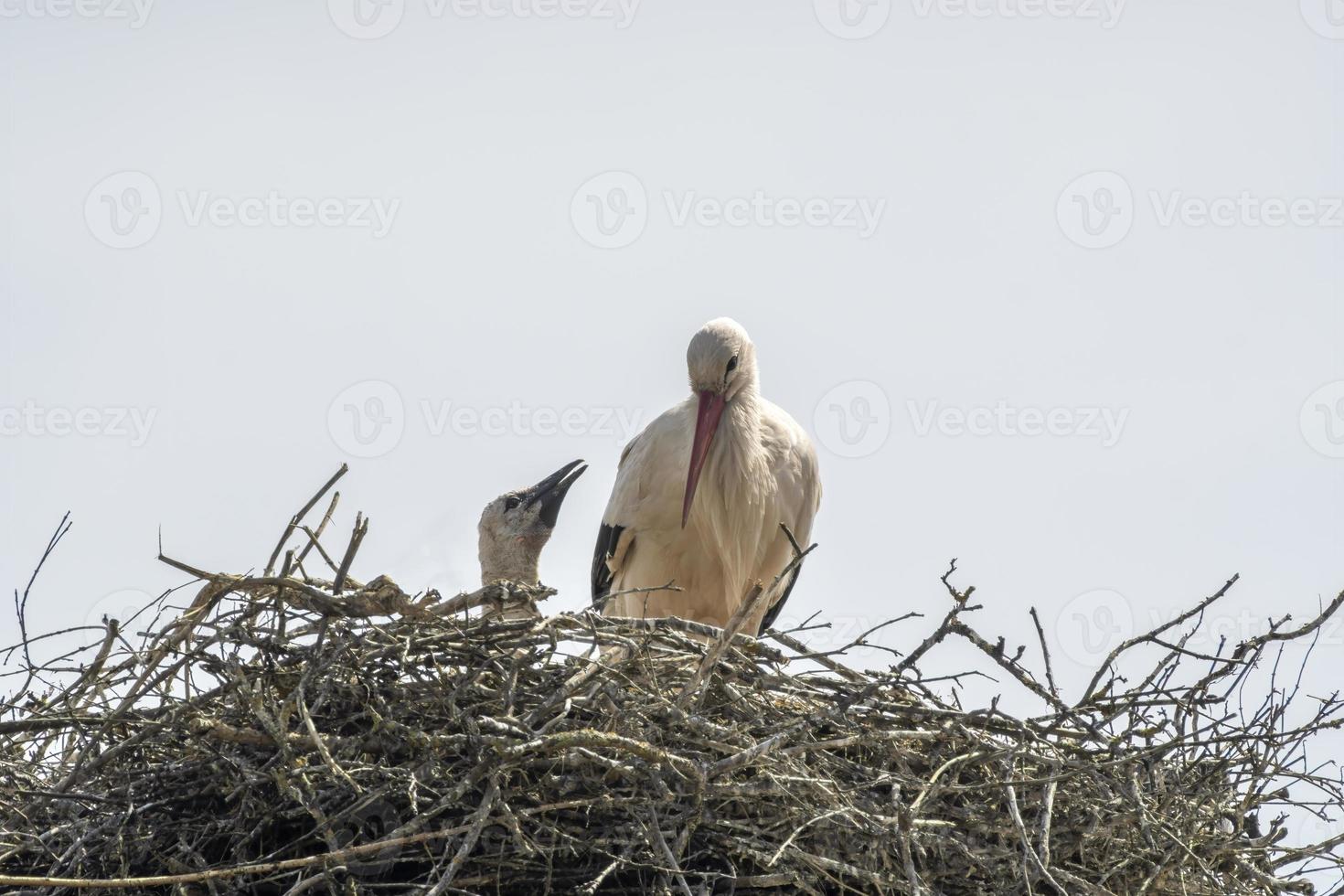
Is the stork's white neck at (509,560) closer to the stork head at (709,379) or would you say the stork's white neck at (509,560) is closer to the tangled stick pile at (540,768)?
the stork head at (709,379)

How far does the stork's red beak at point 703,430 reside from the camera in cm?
419

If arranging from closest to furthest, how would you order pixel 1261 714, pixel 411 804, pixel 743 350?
pixel 411 804
pixel 1261 714
pixel 743 350

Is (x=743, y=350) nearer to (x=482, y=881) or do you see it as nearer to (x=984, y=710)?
(x=984, y=710)

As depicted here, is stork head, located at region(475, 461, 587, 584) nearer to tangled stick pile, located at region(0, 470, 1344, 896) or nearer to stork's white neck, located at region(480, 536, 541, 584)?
stork's white neck, located at region(480, 536, 541, 584)

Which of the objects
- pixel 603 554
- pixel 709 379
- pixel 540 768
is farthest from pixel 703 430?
pixel 540 768

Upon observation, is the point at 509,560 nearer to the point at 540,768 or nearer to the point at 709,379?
the point at 709,379

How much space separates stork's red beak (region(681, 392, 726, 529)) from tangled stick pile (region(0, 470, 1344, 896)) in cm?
139

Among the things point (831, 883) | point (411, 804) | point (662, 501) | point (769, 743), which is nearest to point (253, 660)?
point (411, 804)

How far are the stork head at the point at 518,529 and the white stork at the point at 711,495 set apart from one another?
0.78 ft

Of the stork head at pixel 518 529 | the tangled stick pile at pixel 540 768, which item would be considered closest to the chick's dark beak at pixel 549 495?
the stork head at pixel 518 529

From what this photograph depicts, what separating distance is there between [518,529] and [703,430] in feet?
2.03

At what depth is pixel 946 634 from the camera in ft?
8.72

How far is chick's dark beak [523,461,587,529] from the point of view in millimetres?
4309

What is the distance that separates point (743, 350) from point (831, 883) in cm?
200
